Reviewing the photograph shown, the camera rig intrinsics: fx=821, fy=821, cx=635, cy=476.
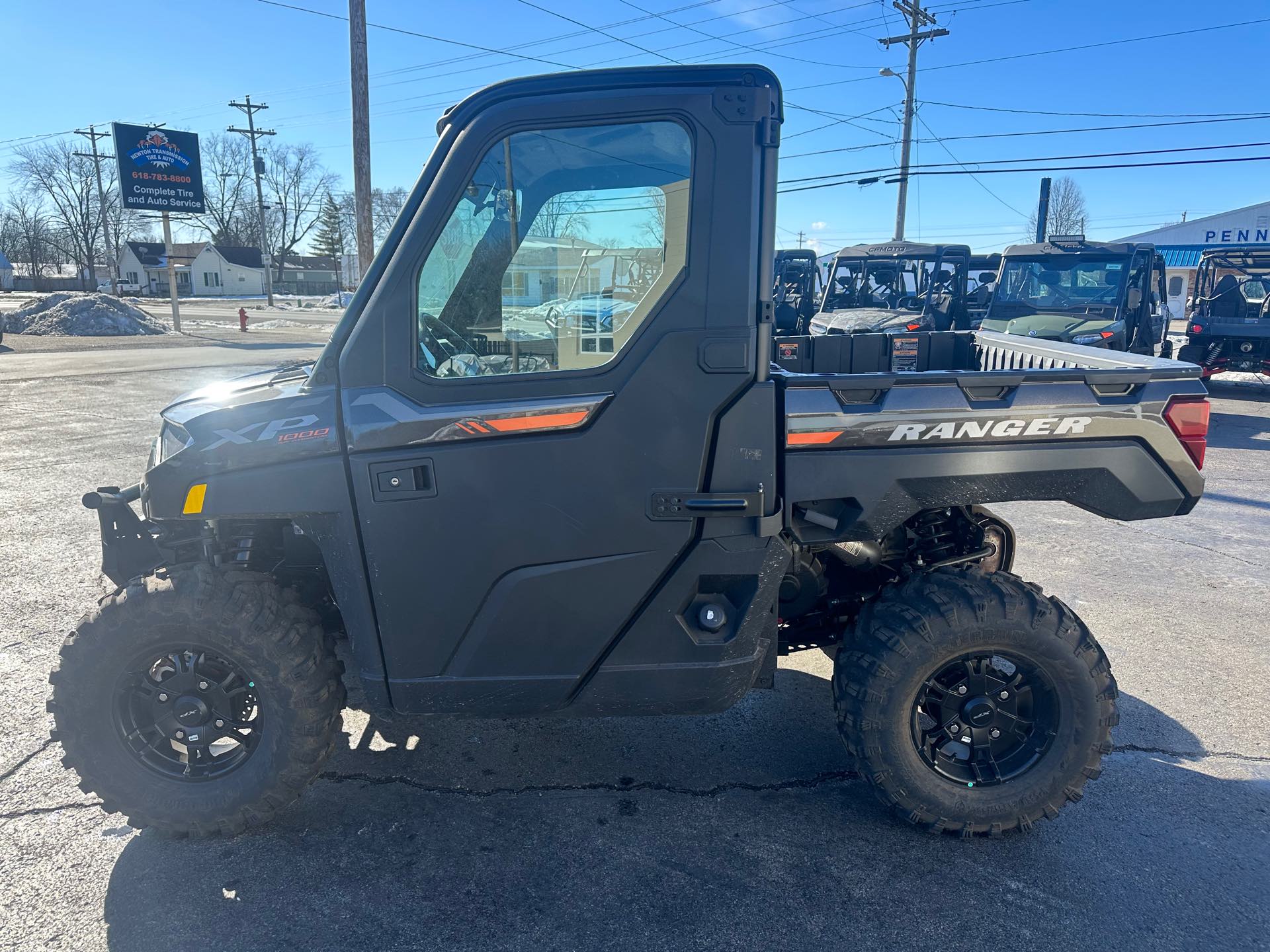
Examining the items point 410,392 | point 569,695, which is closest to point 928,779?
point 569,695

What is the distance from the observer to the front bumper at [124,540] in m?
3.29

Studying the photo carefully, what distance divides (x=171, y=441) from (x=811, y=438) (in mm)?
2172

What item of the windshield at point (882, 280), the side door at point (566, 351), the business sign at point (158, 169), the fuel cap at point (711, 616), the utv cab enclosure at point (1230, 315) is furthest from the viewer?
the business sign at point (158, 169)

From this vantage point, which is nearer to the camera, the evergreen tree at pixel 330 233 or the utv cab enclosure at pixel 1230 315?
the utv cab enclosure at pixel 1230 315

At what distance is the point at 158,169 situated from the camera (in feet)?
88.4

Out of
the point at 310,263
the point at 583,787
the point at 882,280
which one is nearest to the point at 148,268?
the point at 310,263

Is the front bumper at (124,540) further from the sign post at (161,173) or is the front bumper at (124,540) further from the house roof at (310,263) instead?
the house roof at (310,263)

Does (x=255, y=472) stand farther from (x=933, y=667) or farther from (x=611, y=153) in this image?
(x=933, y=667)

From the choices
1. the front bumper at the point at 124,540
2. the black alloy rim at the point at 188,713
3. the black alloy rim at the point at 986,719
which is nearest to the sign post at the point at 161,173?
the front bumper at the point at 124,540

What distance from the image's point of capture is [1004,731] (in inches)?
116

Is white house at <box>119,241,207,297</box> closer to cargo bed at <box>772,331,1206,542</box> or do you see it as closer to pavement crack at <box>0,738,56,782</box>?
pavement crack at <box>0,738,56,782</box>

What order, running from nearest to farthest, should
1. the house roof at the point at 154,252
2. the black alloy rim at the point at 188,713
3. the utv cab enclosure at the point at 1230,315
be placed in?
the black alloy rim at the point at 188,713 → the utv cab enclosure at the point at 1230,315 → the house roof at the point at 154,252

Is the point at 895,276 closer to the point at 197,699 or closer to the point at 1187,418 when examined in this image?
the point at 1187,418

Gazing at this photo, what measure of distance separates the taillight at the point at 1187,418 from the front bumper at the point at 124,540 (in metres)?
3.80
